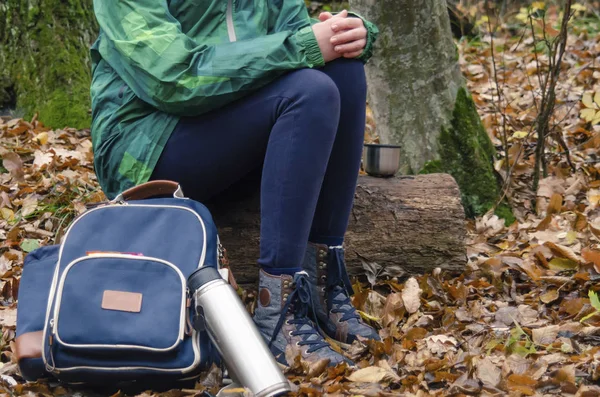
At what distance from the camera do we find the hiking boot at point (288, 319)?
7.27 ft

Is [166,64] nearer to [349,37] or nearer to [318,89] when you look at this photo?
[318,89]

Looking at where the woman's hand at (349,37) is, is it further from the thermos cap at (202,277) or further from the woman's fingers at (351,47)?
the thermos cap at (202,277)

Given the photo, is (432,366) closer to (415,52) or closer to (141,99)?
(141,99)

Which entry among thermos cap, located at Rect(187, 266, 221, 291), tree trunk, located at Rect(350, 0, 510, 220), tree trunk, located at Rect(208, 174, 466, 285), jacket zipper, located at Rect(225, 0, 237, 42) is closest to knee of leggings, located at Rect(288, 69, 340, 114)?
jacket zipper, located at Rect(225, 0, 237, 42)

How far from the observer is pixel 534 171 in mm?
3666

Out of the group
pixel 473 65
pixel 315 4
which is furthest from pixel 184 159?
pixel 315 4

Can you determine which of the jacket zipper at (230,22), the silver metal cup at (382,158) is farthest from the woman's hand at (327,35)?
the silver metal cup at (382,158)

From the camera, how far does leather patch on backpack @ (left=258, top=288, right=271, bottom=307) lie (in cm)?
226

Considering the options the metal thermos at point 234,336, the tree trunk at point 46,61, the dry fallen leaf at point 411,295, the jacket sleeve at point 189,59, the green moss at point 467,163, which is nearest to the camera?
the metal thermos at point 234,336

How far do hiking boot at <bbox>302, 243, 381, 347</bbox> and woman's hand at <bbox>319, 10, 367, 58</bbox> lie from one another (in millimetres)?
657

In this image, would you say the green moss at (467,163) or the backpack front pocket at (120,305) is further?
the green moss at (467,163)

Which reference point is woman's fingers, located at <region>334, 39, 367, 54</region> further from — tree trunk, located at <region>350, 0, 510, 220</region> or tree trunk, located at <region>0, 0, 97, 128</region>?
tree trunk, located at <region>0, 0, 97, 128</region>

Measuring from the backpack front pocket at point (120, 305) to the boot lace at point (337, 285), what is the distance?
24.7 inches

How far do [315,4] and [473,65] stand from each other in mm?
1966
